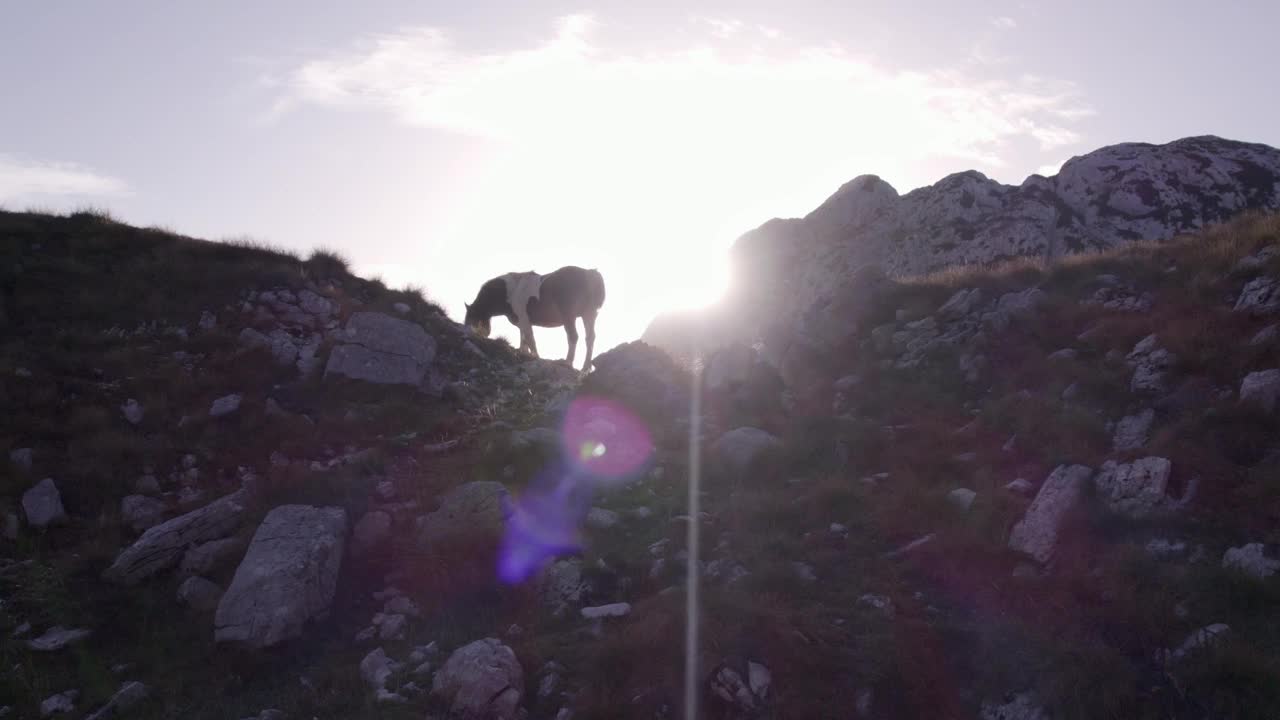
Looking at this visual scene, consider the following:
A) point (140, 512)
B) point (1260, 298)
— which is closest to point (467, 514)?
point (140, 512)

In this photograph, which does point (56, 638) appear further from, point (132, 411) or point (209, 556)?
point (132, 411)

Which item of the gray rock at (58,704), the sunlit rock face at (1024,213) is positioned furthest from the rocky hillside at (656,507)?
the sunlit rock face at (1024,213)

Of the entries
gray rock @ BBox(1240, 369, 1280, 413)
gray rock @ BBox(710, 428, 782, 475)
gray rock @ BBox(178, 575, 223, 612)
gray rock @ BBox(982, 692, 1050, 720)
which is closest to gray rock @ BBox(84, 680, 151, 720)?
gray rock @ BBox(178, 575, 223, 612)

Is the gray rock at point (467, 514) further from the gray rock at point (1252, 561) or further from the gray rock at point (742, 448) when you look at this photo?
the gray rock at point (1252, 561)

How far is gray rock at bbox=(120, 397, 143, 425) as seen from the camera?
11.6 meters

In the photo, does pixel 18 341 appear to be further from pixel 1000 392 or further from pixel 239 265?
pixel 1000 392

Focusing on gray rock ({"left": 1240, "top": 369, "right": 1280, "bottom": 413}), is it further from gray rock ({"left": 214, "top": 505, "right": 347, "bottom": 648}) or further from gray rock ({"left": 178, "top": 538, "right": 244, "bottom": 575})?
gray rock ({"left": 178, "top": 538, "right": 244, "bottom": 575})

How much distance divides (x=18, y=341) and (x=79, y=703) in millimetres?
7434

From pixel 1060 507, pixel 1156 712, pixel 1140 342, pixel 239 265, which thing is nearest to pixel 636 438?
pixel 1060 507

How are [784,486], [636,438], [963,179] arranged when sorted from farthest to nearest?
[963,179]
[636,438]
[784,486]

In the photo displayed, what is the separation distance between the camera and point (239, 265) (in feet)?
52.0

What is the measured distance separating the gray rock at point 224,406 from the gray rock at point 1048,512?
32.5 ft

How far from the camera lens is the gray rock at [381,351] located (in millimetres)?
13609

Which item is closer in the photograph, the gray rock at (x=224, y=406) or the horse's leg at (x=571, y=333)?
the gray rock at (x=224, y=406)
